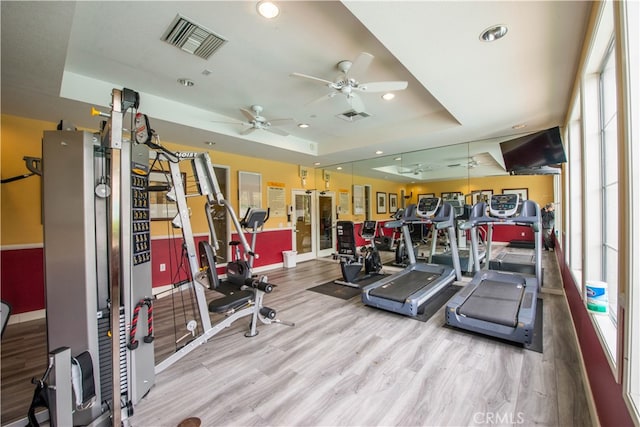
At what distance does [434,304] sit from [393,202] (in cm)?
306

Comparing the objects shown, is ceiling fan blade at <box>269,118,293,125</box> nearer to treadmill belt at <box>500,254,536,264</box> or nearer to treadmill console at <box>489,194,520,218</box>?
treadmill console at <box>489,194,520,218</box>

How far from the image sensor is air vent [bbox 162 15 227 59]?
2256 mm

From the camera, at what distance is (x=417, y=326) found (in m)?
3.16

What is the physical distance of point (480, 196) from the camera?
4879 millimetres

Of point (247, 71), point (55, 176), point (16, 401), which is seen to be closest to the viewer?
point (55, 176)

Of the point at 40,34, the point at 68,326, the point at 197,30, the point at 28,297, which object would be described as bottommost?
the point at 28,297

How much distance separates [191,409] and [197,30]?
317 cm

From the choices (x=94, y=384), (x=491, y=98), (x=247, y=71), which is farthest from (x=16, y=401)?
(x=491, y=98)

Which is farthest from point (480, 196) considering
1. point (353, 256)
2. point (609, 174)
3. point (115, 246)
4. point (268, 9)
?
point (115, 246)

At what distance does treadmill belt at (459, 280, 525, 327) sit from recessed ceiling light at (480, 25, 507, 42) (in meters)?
2.71

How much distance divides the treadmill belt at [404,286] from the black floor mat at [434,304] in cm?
24

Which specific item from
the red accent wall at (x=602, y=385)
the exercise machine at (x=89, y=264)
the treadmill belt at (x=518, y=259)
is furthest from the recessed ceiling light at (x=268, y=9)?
the treadmill belt at (x=518, y=259)

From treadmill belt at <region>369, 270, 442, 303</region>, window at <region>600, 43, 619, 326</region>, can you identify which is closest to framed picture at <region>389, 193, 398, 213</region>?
treadmill belt at <region>369, 270, 442, 303</region>

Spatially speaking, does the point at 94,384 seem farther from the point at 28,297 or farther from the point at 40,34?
the point at 28,297
